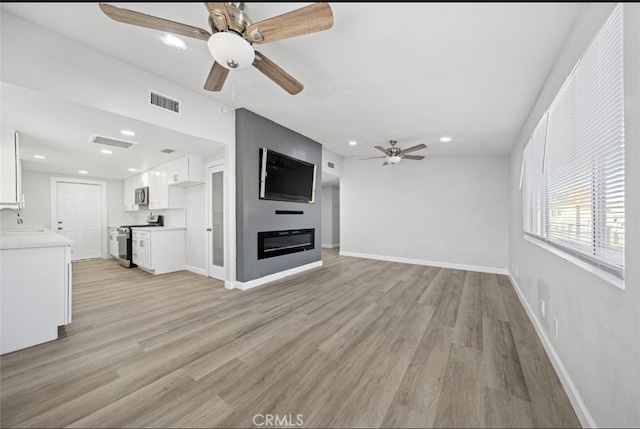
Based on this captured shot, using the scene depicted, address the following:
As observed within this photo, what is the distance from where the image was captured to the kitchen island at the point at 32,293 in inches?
82.2

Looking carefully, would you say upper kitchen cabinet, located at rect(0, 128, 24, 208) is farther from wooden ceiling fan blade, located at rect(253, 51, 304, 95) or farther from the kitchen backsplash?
Answer: wooden ceiling fan blade, located at rect(253, 51, 304, 95)

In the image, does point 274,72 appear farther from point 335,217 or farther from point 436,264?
point 335,217

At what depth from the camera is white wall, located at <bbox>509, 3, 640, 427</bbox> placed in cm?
105

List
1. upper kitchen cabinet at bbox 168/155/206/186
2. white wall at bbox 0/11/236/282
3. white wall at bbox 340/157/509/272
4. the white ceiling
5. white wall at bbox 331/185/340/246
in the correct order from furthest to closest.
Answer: white wall at bbox 331/185/340/246 → white wall at bbox 340/157/509/272 → upper kitchen cabinet at bbox 168/155/206/186 → white wall at bbox 0/11/236/282 → the white ceiling

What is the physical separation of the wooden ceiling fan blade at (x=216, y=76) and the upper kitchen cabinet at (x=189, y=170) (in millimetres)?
2638

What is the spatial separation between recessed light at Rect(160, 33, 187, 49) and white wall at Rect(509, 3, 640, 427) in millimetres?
2936

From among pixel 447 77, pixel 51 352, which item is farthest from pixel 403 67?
pixel 51 352

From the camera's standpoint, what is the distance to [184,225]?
213 inches

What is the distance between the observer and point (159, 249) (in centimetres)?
491

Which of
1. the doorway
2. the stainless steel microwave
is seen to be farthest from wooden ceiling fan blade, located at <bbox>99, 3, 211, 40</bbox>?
the doorway

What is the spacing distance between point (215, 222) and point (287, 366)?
128 inches

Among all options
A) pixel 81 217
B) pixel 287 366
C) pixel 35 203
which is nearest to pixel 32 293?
pixel 287 366

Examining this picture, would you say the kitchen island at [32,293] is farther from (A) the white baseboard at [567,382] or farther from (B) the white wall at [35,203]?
(B) the white wall at [35,203]
